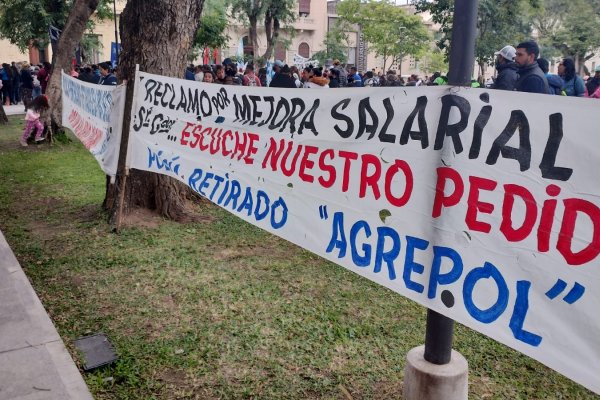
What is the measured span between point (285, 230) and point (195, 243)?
2.27m

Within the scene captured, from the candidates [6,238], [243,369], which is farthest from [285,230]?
[6,238]

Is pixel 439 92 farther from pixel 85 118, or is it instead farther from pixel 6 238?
pixel 85 118

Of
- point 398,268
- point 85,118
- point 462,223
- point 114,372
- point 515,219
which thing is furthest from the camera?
point 85,118

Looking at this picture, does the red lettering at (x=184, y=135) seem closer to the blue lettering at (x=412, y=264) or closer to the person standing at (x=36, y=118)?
the blue lettering at (x=412, y=264)

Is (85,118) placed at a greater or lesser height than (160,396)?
greater

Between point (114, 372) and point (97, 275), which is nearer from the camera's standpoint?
point (114, 372)

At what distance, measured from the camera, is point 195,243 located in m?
A: 5.24

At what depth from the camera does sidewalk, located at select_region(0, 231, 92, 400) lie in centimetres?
278

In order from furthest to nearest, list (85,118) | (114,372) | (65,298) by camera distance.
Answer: (85,118) < (65,298) < (114,372)

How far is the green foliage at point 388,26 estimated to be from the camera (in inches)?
1708

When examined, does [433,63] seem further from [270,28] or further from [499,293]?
[499,293]

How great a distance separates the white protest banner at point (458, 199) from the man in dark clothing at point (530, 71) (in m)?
3.46

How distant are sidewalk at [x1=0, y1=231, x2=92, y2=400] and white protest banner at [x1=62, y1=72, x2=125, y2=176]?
1873 mm

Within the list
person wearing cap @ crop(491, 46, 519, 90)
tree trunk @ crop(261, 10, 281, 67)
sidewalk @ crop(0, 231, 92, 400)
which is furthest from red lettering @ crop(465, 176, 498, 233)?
tree trunk @ crop(261, 10, 281, 67)
